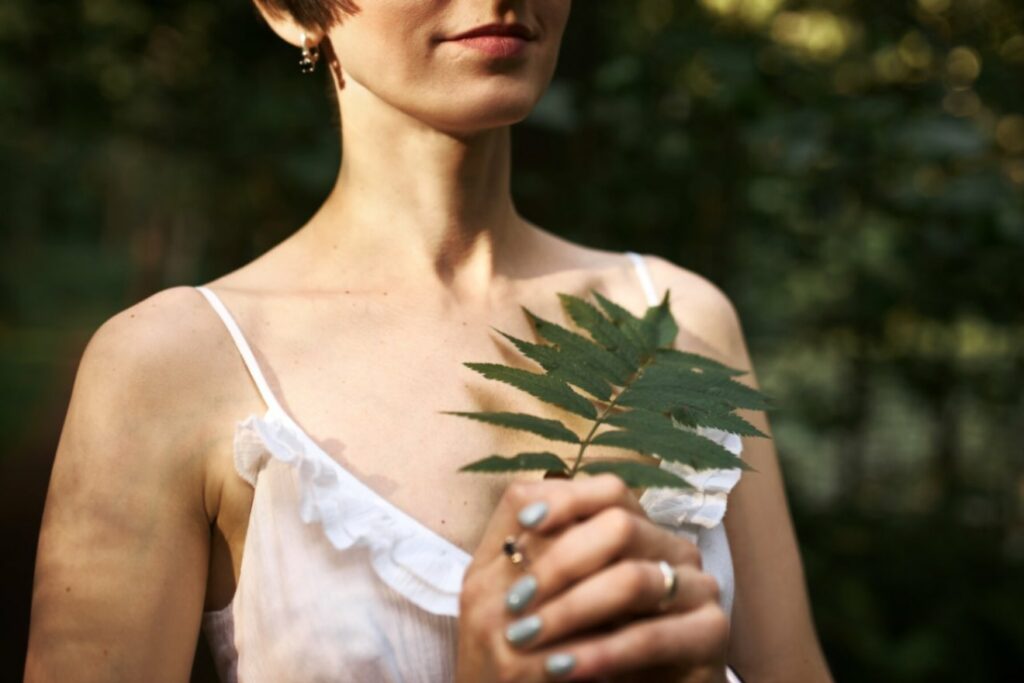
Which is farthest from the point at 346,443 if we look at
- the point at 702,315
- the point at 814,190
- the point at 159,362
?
the point at 814,190

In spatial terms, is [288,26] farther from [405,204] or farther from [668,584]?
[668,584]

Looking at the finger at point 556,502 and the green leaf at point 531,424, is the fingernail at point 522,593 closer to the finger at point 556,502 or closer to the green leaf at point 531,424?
the finger at point 556,502

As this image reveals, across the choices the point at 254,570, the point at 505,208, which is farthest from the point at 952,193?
the point at 254,570

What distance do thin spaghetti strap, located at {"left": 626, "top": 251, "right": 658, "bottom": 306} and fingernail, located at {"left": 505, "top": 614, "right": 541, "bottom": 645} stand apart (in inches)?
38.2

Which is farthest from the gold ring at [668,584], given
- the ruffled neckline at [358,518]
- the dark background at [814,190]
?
the dark background at [814,190]

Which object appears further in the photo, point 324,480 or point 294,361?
point 294,361

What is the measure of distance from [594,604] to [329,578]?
56 cm

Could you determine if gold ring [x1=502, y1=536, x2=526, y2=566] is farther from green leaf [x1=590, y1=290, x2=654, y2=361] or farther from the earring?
the earring

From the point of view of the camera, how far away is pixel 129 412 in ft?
5.43

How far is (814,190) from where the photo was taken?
331cm

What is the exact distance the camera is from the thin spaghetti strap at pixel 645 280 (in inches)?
83.3

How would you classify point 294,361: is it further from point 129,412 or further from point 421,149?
point 421,149

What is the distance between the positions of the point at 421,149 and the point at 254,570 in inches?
27.6

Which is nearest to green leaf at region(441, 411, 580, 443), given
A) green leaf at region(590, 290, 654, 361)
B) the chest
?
green leaf at region(590, 290, 654, 361)
